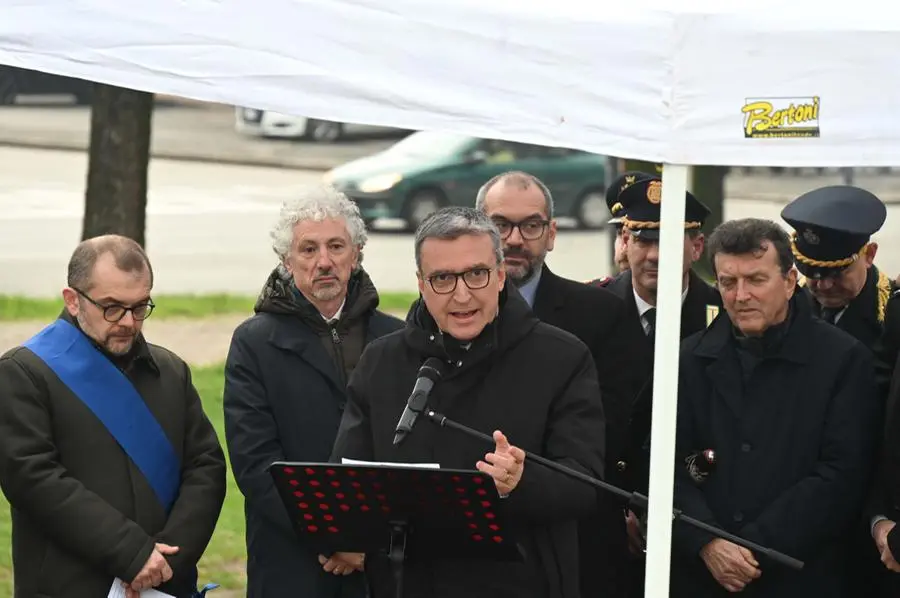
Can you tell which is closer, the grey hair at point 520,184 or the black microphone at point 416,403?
the black microphone at point 416,403

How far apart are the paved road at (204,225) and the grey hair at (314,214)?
10.5 m

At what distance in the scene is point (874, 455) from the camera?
473 cm

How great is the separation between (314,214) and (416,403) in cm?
130

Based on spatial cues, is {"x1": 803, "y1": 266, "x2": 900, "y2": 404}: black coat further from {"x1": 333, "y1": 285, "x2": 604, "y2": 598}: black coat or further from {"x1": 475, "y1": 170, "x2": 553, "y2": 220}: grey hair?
{"x1": 333, "y1": 285, "x2": 604, "y2": 598}: black coat

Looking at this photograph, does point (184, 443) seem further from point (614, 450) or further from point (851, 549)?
point (851, 549)

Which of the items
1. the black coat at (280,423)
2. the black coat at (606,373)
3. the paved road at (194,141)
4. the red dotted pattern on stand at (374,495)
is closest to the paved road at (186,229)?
the paved road at (194,141)

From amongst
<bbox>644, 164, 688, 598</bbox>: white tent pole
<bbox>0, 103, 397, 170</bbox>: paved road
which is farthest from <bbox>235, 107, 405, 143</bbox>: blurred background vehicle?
<bbox>644, 164, 688, 598</bbox>: white tent pole

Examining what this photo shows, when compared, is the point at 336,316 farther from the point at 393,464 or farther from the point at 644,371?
the point at 393,464

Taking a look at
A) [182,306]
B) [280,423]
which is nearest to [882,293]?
[280,423]

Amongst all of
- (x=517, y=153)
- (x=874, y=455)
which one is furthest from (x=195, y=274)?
(x=874, y=455)

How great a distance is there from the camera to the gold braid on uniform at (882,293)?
5.28 meters

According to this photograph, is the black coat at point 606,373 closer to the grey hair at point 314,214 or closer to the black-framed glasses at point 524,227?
the black-framed glasses at point 524,227

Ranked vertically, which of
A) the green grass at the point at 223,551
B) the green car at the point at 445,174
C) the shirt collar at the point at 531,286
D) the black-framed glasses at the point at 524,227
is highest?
the green car at the point at 445,174

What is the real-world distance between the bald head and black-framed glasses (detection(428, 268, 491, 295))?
0.92m
